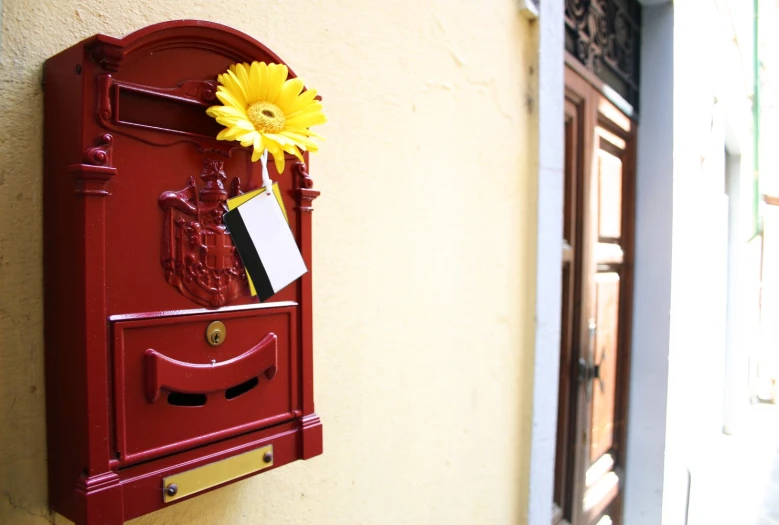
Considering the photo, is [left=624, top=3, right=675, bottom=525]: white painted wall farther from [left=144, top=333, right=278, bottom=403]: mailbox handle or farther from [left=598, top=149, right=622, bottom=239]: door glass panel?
[left=144, top=333, right=278, bottom=403]: mailbox handle

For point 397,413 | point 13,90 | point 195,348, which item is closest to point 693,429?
point 397,413

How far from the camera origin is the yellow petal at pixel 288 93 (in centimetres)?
68

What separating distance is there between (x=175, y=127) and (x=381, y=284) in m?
0.58

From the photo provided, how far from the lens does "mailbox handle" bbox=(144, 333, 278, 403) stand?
582mm

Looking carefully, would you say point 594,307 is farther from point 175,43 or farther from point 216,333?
point 175,43

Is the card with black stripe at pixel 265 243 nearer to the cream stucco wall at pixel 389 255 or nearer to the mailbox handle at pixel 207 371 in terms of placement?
the mailbox handle at pixel 207 371

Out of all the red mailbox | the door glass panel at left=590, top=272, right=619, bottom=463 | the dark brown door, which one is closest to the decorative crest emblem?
the red mailbox

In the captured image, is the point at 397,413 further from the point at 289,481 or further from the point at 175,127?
the point at 175,127

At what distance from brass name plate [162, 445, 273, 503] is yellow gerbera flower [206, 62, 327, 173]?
400 mm

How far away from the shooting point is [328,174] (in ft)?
3.14

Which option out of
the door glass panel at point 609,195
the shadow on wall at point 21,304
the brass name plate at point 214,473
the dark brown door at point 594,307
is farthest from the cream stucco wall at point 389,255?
the door glass panel at point 609,195

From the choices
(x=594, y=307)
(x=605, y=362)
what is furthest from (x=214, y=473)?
(x=605, y=362)

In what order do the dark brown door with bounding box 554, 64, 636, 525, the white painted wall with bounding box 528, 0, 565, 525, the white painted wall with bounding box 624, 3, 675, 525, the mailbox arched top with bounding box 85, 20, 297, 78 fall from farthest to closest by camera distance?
the white painted wall with bounding box 624, 3, 675, 525
the dark brown door with bounding box 554, 64, 636, 525
the white painted wall with bounding box 528, 0, 565, 525
the mailbox arched top with bounding box 85, 20, 297, 78

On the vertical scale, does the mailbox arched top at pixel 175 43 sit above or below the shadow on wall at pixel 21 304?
above
